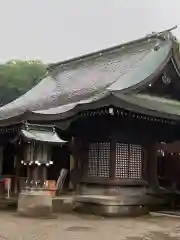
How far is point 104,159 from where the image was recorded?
1549 cm

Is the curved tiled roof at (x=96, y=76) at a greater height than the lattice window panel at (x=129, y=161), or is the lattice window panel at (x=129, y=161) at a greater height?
the curved tiled roof at (x=96, y=76)

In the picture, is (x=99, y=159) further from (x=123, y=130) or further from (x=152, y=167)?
(x=152, y=167)

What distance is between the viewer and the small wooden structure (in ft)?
47.9

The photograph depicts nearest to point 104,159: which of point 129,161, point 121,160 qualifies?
point 121,160

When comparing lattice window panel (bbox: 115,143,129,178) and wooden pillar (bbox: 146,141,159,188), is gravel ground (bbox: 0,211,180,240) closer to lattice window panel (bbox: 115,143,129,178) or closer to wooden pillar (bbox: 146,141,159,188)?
lattice window panel (bbox: 115,143,129,178)

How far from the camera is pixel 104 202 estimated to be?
1443 cm

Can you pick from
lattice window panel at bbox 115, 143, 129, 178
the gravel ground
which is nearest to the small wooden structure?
lattice window panel at bbox 115, 143, 129, 178

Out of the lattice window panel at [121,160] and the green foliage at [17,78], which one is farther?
the green foliage at [17,78]

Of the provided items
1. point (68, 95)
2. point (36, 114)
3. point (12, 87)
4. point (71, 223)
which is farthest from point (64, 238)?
point (12, 87)

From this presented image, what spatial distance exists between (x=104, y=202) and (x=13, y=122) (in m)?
4.93

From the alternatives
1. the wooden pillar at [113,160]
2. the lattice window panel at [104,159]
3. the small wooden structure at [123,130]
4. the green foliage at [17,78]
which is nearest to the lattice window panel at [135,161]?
the small wooden structure at [123,130]

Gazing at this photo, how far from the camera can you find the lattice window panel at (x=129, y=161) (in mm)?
15336

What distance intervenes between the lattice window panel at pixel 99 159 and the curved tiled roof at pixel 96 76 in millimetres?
1858

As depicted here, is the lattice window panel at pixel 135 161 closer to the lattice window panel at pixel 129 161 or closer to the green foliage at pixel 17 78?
the lattice window panel at pixel 129 161
